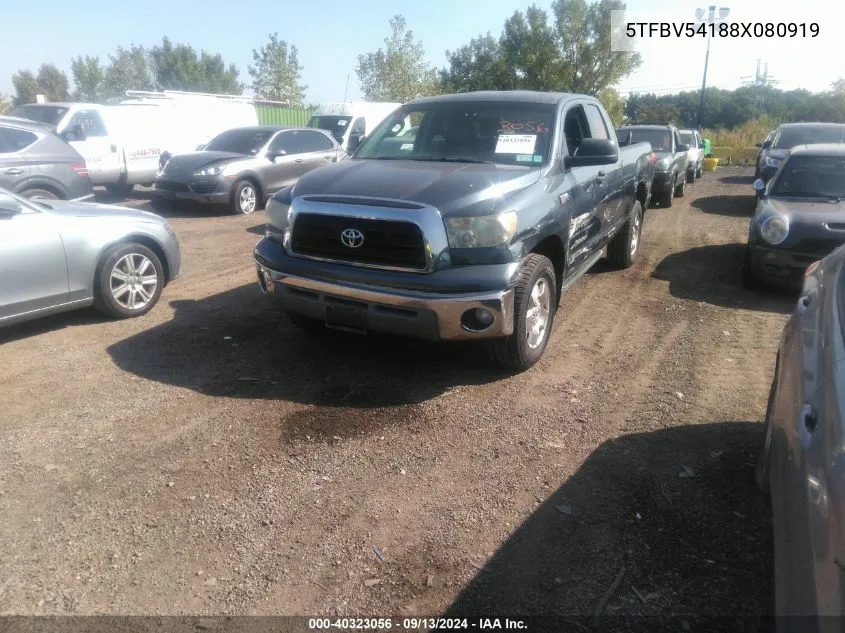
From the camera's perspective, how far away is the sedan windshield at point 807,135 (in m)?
13.0

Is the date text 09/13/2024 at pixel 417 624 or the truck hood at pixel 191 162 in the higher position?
the truck hood at pixel 191 162

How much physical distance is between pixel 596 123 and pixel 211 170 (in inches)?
295

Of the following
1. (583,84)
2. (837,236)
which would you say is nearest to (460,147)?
(837,236)

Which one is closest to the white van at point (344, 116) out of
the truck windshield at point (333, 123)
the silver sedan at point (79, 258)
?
the truck windshield at point (333, 123)

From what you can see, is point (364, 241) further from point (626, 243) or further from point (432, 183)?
point (626, 243)

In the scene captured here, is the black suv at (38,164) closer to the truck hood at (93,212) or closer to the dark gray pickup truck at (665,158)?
the truck hood at (93,212)

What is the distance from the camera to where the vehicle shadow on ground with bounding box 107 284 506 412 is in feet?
14.5

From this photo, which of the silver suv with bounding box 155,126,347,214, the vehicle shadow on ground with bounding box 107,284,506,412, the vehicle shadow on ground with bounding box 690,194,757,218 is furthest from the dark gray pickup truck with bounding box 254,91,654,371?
the vehicle shadow on ground with bounding box 690,194,757,218

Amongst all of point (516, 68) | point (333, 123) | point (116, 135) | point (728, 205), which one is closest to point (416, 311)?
point (116, 135)

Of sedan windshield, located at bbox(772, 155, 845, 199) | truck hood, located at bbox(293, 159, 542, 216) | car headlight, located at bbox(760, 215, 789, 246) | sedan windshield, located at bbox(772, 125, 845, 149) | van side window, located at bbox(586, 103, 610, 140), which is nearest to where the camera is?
truck hood, located at bbox(293, 159, 542, 216)

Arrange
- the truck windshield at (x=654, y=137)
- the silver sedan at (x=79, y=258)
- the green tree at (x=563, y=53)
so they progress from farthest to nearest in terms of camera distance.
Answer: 1. the green tree at (x=563, y=53)
2. the truck windshield at (x=654, y=137)
3. the silver sedan at (x=79, y=258)

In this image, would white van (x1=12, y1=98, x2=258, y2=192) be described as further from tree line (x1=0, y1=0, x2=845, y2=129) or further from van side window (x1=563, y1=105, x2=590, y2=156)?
tree line (x1=0, y1=0, x2=845, y2=129)

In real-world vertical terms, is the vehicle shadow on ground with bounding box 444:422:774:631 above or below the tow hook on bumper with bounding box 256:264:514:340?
below

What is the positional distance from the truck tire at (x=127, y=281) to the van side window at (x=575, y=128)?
386cm
